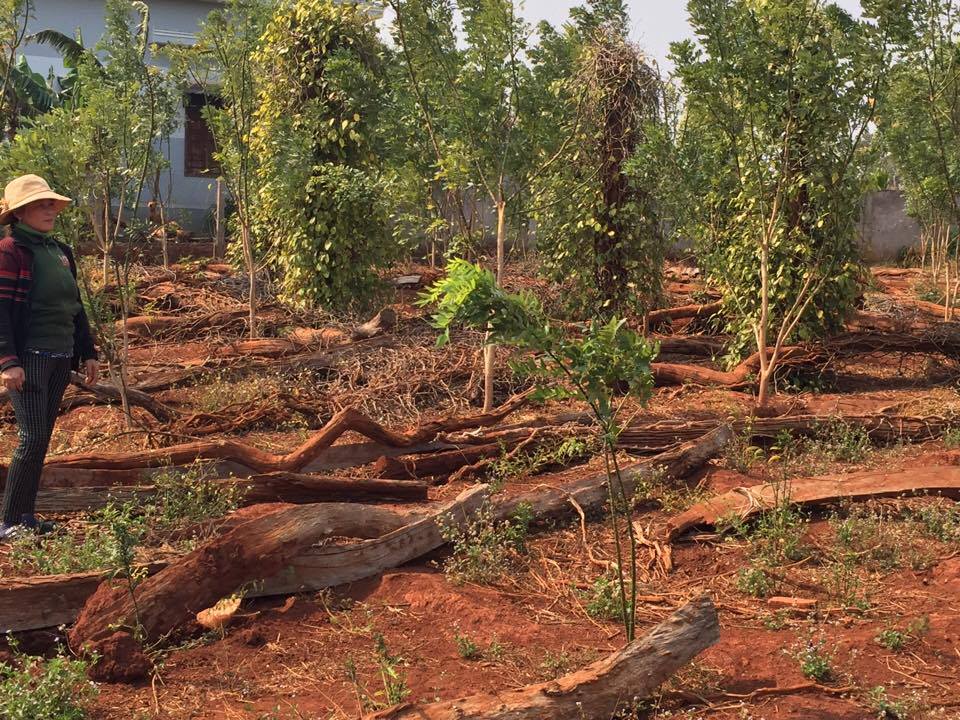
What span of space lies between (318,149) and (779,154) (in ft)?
15.8

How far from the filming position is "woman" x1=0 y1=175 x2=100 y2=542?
194 inches

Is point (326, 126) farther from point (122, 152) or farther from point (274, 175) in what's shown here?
point (122, 152)

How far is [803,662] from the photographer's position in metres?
4.00

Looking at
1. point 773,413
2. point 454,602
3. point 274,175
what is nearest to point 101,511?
point 454,602

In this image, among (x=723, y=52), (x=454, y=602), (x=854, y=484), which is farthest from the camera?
(x=723, y=52)

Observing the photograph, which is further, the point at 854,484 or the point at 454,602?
the point at 854,484

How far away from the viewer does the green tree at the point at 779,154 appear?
8.02 metres

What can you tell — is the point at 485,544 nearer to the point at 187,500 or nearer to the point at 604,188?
the point at 187,500

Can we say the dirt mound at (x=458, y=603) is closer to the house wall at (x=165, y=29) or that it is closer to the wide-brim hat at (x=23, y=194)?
the wide-brim hat at (x=23, y=194)

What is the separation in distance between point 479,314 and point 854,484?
11.1 ft

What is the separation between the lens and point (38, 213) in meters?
5.02

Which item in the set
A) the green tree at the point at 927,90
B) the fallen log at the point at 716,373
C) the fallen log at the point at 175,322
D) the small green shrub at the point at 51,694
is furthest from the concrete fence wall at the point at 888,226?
the small green shrub at the point at 51,694

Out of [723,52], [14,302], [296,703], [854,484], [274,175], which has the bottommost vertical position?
[296,703]

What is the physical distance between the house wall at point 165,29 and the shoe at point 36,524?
16329 millimetres
